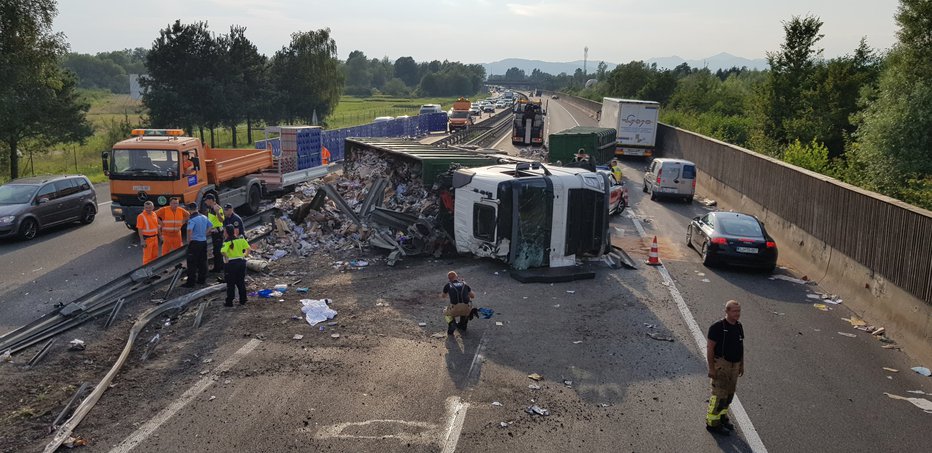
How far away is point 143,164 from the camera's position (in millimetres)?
16188

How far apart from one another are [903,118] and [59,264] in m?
27.1

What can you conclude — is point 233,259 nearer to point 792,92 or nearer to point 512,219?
point 512,219

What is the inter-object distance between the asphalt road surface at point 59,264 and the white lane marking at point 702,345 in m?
11.3

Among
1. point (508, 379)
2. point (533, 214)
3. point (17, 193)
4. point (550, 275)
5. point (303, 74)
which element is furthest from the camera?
point (303, 74)

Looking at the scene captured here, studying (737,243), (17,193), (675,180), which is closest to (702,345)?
(737,243)

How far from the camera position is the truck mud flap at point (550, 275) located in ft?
44.1

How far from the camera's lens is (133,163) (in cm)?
→ 1620

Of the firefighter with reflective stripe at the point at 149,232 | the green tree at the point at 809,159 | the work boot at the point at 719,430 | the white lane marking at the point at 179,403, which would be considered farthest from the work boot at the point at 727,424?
the green tree at the point at 809,159

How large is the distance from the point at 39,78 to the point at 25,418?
81.8ft

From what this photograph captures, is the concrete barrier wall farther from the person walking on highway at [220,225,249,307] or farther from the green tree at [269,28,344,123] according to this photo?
the green tree at [269,28,344,123]

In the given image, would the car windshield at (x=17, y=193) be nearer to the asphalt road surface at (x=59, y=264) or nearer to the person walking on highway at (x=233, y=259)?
the asphalt road surface at (x=59, y=264)

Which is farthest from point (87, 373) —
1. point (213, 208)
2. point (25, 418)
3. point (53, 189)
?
point (53, 189)

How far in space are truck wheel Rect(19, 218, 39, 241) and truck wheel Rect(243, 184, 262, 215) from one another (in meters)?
5.41

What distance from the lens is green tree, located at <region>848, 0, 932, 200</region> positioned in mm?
22656
